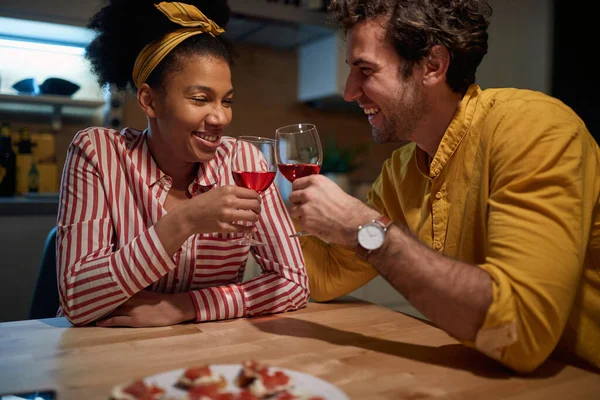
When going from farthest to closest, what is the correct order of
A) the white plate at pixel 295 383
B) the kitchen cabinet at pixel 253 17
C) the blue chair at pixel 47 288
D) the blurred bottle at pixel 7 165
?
the blurred bottle at pixel 7 165 < the kitchen cabinet at pixel 253 17 < the blue chair at pixel 47 288 < the white plate at pixel 295 383

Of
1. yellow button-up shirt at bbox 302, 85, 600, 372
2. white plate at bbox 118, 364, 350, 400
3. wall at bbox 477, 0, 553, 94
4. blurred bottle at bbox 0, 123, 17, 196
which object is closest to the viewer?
white plate at bbox 118, 364, 350, 400

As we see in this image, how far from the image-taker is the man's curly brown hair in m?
1.26

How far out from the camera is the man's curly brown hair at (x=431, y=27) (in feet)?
4.14

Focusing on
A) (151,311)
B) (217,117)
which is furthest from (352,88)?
(151,311)

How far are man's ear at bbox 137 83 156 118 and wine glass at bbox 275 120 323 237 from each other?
1.56 feet

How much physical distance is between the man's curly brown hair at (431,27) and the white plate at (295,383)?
2.72 ft

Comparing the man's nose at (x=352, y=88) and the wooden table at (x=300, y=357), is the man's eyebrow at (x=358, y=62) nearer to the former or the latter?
the man's nose at (x=352, y=88)

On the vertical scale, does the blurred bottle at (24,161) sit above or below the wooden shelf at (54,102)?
below

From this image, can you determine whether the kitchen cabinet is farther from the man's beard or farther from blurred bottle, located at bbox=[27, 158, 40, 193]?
the man's beard

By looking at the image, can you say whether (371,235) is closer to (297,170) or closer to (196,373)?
(297,170)

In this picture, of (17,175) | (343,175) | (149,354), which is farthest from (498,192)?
(17,175)

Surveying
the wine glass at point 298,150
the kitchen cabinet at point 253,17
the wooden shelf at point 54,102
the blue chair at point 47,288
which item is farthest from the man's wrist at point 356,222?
the wooden shelf at point 54,102

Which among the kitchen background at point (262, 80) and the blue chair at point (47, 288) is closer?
the blue chair at point (47, 288)

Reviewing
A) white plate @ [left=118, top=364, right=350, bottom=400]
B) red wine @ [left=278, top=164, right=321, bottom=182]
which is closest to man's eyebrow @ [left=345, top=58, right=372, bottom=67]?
red wine @ [left=278, top=164, right=321, bottom=182]
